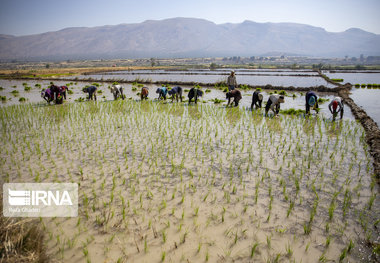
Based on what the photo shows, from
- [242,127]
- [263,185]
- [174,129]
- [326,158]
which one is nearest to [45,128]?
[174,129]

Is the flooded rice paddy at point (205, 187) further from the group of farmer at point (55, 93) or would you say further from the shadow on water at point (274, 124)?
the group of farmer at point (55, 93)

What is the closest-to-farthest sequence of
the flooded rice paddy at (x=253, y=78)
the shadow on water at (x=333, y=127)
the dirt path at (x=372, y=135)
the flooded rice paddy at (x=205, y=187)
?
the flooded rice paddy at (x=205, y=187), the dirt path at (x=372, y=135), the shadow on water at (x=333, y=127), the flooded rice paddy at (x=253, y=78)

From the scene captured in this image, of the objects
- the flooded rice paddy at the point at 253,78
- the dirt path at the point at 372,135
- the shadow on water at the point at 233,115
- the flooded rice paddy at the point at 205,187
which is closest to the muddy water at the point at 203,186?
the flooded rice paddy at the point at 205,187

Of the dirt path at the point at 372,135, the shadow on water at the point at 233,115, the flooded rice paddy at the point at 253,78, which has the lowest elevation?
the dirt path at the point at 372,135

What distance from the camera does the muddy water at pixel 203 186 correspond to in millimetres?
2732

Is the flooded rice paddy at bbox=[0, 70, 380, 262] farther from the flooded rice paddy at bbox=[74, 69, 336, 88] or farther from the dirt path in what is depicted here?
the flooded rice paddy at bbox=[74, 69, 336, 88]

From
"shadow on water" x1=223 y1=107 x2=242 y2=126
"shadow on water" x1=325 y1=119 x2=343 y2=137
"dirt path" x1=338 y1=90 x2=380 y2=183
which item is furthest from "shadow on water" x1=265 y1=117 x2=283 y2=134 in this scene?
"dirt path" x1=338 y1=90 x2=380 y2=183

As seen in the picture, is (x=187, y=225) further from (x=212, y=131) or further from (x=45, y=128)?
(x=45, y=128)

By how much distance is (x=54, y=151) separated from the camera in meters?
5.67

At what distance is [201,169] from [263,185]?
50.5 inches

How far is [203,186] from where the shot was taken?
13.4 ft

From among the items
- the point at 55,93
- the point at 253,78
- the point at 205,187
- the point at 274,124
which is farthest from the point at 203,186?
the point at 253,78

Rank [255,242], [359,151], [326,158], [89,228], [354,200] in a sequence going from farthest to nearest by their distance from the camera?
[359,151], [326,158], [354,200], [89,228], [255,242]

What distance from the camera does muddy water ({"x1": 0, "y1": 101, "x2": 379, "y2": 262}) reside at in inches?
108
